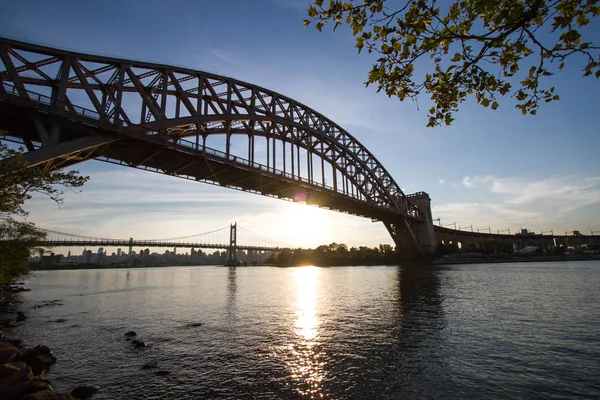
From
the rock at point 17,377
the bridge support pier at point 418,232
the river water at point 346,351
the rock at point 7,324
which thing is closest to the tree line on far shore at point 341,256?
the bridge support pier at point 418,232

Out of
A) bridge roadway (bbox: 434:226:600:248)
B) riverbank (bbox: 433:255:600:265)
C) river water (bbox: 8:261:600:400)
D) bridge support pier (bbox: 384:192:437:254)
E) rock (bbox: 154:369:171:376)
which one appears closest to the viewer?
river water (bbox: 8:261:600:400)

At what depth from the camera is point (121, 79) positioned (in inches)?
1110

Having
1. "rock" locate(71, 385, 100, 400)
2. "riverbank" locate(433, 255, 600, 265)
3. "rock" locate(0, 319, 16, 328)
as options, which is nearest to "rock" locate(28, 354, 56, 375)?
"rock" locate(71, 385, 100, 400)

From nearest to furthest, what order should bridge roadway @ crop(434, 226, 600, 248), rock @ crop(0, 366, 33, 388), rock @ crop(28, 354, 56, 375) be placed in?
rock @ crop(0, 366, 33, 388), rock @ crop(28, 354, 56, 375), bridge roadway @ crop(434, 226, 600, 248)

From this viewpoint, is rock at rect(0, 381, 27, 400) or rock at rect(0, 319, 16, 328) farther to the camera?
rock at rect(0, 319, 16, 328)

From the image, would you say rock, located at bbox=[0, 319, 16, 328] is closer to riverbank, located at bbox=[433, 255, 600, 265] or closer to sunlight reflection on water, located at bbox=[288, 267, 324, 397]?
sunlight reflection on water, located at bbox=[288, 267, 324, 397]

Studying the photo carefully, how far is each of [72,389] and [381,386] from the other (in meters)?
8.68

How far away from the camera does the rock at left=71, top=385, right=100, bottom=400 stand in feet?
26.6

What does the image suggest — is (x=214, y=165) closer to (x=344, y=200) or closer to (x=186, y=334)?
(x=186, y=334)

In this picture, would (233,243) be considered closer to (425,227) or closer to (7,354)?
(425,227)

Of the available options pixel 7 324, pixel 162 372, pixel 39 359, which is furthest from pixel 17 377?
pixel 7 324

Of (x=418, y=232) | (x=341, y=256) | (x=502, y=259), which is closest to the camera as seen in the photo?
(x=418, y=232)

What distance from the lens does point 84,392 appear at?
8.22 m

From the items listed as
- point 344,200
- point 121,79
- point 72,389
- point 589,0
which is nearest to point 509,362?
point 589,0
